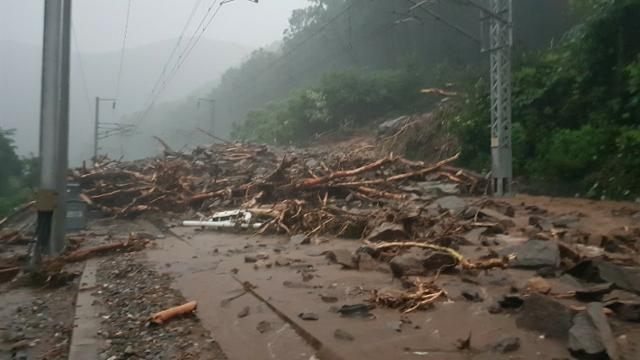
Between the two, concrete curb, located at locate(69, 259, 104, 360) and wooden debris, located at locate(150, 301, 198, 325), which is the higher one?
wooden debris, located at locate(150, 301, 198, 325)

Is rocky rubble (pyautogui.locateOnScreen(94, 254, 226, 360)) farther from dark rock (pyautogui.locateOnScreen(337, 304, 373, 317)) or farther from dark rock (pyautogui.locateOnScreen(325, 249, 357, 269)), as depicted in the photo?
dark rock (pyautogui.locateOnScreen(325, 249, 357, 269))

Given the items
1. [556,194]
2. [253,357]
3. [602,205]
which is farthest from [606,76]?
[253,357]

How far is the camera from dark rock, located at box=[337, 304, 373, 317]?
4910 mm

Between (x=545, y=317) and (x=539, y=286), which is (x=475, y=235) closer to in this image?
(x=539, y=286)

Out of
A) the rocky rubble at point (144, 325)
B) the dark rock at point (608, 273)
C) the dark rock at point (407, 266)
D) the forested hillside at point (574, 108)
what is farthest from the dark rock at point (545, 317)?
the forested hillside at point (574, 108)

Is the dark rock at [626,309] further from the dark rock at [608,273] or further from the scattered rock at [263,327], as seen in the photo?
the scattered rock at [263,327]

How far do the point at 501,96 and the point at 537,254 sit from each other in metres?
9.97

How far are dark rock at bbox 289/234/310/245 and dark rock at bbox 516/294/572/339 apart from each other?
5.80 meters

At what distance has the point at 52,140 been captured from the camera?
9547 millimetres

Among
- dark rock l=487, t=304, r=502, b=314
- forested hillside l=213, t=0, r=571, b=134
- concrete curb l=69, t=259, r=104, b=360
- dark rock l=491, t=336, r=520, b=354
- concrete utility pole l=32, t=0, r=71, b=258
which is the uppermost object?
forested hillside l=213, t=0, r=571, b=134

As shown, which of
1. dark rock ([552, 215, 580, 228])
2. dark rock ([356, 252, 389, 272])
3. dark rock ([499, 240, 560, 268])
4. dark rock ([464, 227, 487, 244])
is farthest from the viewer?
dark rock ([552, 215, 580, 228])

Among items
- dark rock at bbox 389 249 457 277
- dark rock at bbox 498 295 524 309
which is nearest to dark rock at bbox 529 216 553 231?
dark rock at bbox 389 249 457 277

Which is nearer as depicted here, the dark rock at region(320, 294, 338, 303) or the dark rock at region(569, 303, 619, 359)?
the dark rock at region(569, 303, 619, 359)

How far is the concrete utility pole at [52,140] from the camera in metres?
9.18
